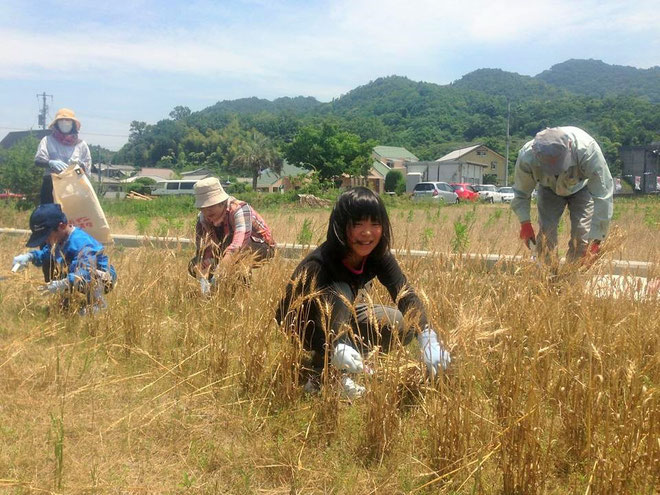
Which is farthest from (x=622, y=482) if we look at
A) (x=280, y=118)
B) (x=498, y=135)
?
(x=280, y=118)

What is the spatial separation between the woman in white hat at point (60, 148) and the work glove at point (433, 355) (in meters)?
4.06

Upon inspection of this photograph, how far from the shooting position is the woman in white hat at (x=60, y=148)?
16.8ft

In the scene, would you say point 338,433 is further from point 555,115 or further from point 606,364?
point 555,115

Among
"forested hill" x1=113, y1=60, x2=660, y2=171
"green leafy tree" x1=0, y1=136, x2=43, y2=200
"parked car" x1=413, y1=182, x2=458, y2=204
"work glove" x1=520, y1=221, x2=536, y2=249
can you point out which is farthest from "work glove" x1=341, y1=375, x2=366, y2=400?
"forested hill" x1=113, y1=60, x2=660, y2=171

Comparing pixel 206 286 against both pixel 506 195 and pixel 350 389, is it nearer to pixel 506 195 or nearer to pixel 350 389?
pixel 350 389

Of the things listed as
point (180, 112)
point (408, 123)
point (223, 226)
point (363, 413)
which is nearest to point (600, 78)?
point (408, 123)

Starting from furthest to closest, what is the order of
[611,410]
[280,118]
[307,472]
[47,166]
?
[280,118], [47,166], [307,472], [611,410]

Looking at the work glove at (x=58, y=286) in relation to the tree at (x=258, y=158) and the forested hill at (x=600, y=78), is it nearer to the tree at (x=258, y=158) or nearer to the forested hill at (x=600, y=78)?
the tree at (x=258, y=158)

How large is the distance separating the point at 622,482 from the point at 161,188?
51.7 m

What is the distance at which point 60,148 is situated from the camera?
5.29 meters

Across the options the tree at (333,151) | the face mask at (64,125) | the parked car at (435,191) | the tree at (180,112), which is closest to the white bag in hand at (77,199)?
the face mask at (64,125)

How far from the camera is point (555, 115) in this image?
2172 inches

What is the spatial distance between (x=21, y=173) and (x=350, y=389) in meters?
17.7

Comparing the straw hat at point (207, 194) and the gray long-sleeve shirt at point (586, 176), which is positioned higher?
the gray long-sleeve shirt at point (586, 176)
